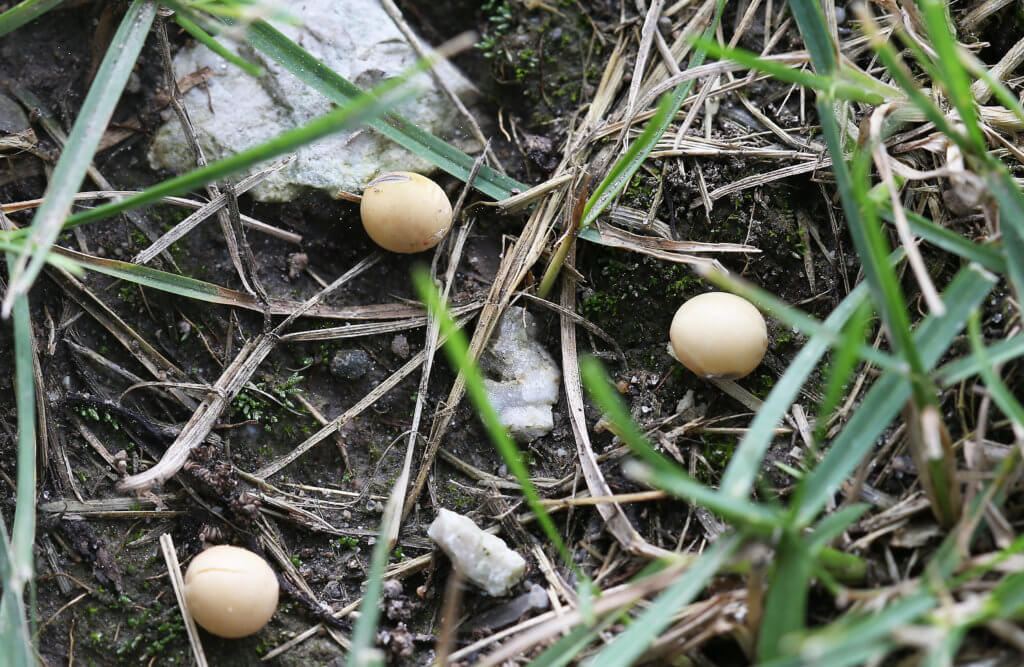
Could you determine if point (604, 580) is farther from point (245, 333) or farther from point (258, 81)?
point (258, 81)

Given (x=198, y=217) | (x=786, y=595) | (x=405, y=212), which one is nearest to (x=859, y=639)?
(x=786, y=595)

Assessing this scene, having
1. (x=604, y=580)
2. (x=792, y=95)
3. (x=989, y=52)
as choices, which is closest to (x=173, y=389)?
(x=604, y=580)

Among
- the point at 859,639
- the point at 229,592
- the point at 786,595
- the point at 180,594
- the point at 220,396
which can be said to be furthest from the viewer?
the point at 220,396

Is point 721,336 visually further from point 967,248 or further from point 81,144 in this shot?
point 81,144

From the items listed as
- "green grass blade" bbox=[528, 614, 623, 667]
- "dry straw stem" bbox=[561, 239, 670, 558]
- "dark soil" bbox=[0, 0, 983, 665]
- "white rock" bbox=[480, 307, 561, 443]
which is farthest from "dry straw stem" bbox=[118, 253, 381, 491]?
"green grass blade" bbox=[528, 614, 623, 667]

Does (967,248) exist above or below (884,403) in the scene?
above

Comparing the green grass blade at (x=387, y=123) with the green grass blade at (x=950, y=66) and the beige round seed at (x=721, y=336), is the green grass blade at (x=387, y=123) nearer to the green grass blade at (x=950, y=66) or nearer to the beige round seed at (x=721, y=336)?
the beige round seed at (x=721, y=336)

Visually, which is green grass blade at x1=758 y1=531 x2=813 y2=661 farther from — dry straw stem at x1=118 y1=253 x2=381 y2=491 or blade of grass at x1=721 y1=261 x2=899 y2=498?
dry straw stem at x1=118 y1=253 x2=381 y2=491
